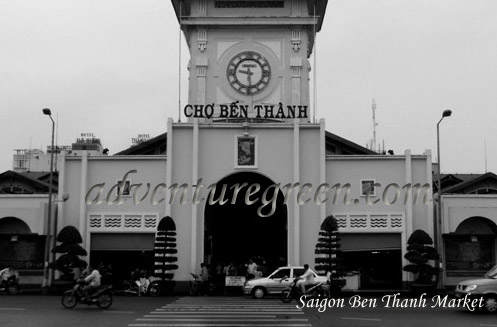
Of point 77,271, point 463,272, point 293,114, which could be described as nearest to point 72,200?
point 77,271

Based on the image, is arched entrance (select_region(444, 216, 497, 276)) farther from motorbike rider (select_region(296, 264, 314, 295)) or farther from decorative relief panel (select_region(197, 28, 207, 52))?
decorative relief panel (select_region(197, 28, 207, 52))

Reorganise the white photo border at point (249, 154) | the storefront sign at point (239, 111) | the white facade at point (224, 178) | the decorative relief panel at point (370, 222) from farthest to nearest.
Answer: the storefront sign at point (239, 111) < the white photo border at point (249, 154) < the decorative relief panel at point (370, 222) < the white facade at point (224, 178)

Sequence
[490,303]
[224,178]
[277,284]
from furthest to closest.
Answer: [224,178] < [277,284] < [490,303]

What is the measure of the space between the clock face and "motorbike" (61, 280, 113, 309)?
23.9 meters

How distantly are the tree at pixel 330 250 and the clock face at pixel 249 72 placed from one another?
1411 centimetres

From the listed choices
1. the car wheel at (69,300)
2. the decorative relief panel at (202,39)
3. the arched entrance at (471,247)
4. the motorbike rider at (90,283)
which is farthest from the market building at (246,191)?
the motorbike rider at (90,283)

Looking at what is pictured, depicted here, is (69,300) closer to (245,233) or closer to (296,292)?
(296,292)

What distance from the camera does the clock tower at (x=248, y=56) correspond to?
49.3 meters

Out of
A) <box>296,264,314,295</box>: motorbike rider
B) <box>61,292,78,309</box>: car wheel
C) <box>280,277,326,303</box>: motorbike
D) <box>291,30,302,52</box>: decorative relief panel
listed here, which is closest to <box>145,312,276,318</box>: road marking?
<box>61,292,78,309</box>: car wheel

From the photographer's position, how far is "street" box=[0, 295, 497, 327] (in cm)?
2220

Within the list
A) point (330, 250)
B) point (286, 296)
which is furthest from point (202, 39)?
point (286, 296)

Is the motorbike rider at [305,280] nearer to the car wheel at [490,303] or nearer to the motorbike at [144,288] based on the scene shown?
the car wheel at [490,303]

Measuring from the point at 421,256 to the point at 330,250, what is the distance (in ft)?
15.9

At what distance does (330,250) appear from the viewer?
37750mm
